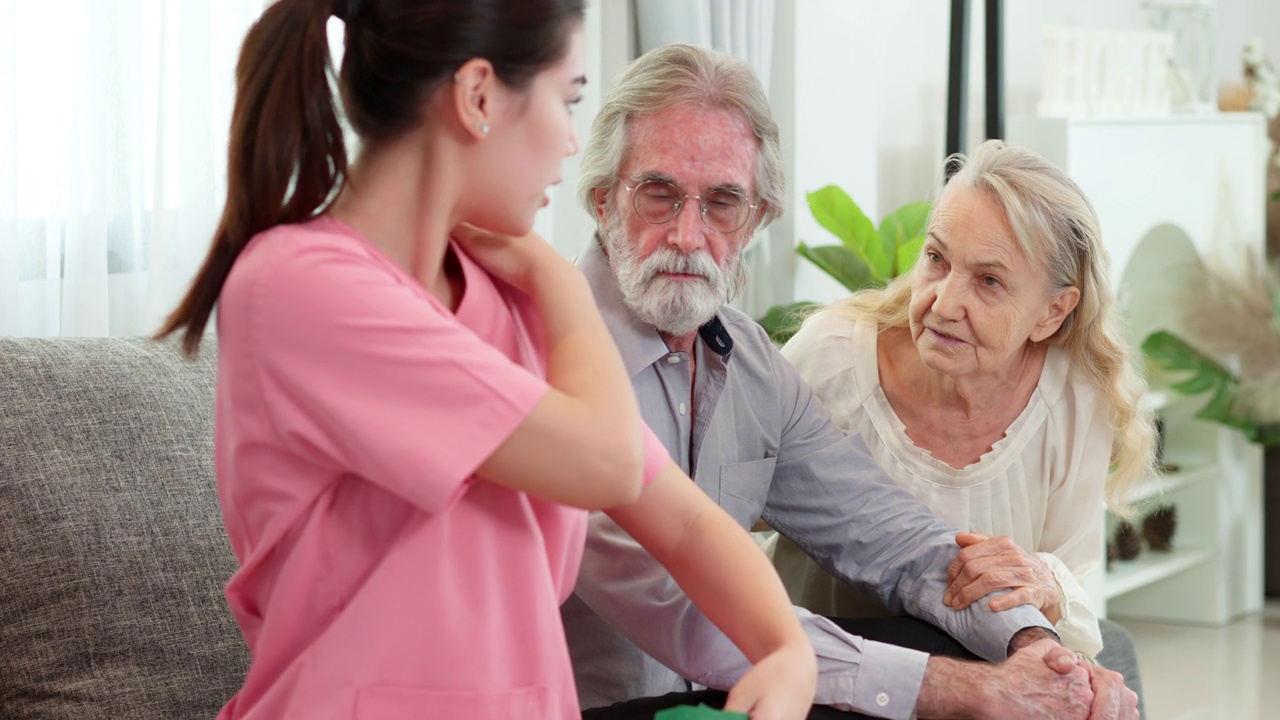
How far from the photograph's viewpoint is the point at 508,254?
1.15 meters

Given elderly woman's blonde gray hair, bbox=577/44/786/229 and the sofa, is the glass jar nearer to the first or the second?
elderly woman's blonde gray hair, bbox=577/44/786/229

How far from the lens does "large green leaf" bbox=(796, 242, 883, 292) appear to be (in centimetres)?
390

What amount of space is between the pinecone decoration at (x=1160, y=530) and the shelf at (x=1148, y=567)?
0.03m

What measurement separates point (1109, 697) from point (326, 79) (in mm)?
1192

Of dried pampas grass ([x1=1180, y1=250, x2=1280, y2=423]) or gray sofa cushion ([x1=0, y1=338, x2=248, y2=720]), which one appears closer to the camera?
gray sofa cushion ([x1=0, y1=338, x2=248, y2=720])

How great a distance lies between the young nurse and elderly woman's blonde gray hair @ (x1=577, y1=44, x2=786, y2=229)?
0.67m

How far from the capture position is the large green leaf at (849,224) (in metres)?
3.82

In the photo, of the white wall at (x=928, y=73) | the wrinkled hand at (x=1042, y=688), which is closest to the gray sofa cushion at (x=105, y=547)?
the wrinkled hand at (x=1042, y=688)

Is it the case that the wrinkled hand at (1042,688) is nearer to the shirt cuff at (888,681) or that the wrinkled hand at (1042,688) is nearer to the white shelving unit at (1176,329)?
the shirt cuff at (888,681)

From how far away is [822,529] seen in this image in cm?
188

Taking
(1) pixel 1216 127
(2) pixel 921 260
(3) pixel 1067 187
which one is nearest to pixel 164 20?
(2) pixel 921 260

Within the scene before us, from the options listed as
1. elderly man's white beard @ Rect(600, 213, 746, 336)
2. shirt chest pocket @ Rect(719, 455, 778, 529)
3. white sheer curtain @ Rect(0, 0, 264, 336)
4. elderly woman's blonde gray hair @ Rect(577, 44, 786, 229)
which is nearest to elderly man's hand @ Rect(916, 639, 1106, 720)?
shirt chest pocket @ Rect(719, 455, 778, 529)

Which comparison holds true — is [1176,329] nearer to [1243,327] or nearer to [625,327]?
[1243,327]

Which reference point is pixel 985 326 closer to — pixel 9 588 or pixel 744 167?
pixel 744 167
